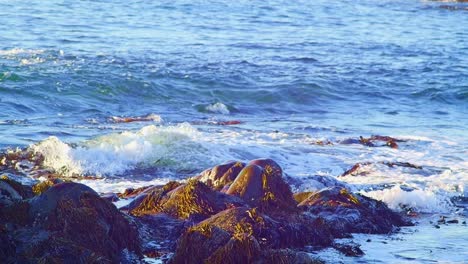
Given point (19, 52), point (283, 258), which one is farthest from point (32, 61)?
point (283, 258)

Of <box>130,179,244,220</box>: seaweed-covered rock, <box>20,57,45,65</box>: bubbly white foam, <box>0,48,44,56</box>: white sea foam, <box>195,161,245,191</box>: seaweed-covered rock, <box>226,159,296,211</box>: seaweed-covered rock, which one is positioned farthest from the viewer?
<box>0,48,44,56</box>: white sea foam

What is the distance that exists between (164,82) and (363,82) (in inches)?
183

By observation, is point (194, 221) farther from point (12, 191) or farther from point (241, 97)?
point (241, 97)

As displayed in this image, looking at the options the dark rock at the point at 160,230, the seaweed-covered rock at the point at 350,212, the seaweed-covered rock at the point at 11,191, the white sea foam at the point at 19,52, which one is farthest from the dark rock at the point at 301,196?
the white sea foam at the point at 19,52

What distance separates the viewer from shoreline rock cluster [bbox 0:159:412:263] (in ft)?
21.1

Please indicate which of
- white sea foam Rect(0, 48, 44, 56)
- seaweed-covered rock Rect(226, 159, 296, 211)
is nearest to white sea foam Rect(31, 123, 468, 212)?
seaweed-covered rock Rect(226, 159, 296, 211)

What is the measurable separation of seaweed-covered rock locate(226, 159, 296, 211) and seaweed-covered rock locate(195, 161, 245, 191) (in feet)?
1.41

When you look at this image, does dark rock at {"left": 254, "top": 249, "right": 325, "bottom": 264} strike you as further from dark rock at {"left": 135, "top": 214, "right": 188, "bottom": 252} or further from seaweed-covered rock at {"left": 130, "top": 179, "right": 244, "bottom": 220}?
seaweed-covered rock at {"left": 130, "top": 179, "right": 244, "bottom": 220}

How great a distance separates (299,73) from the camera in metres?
20.6

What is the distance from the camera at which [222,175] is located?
891 centimetres

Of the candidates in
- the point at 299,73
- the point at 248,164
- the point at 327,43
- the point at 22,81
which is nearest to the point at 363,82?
the point at 299,73

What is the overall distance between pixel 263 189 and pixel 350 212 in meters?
0.93

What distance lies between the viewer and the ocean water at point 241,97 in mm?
11492

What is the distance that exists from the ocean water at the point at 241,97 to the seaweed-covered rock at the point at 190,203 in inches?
50.5
